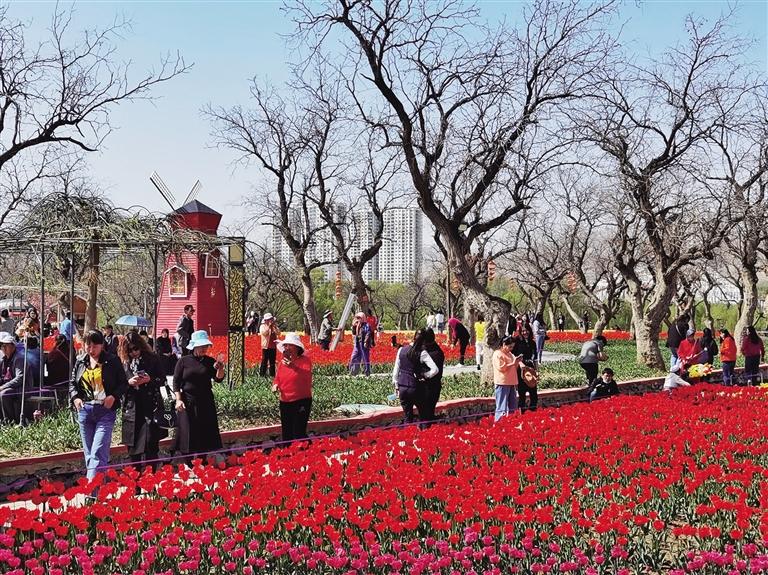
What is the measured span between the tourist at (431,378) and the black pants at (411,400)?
43mm

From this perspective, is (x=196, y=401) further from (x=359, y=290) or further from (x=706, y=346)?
(x=359, y=290)

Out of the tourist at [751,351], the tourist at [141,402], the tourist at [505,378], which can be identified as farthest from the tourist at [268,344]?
the tourist at [751,351]

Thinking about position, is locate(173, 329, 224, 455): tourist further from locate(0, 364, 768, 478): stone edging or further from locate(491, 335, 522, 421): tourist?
locate(491, 335, 522, 421): tourist

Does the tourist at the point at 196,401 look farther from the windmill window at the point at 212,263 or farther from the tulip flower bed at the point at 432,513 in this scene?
the windmill window at the point at 212,263

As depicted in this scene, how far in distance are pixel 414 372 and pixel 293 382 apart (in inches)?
81.7

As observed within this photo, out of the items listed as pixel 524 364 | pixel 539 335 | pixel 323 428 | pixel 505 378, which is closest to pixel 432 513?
pixel 505 378

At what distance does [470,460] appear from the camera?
8.81m

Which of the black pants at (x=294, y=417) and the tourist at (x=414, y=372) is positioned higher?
the tourist at (x=414, y=372)

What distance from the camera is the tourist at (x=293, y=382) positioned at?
10.1 m

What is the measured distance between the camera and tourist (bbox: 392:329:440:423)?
1149cm

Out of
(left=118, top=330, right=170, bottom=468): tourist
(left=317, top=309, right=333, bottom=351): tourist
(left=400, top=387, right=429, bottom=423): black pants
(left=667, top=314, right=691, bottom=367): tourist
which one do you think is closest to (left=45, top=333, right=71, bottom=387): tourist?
(left=118, top=330, right=170, bottom=468): tourist

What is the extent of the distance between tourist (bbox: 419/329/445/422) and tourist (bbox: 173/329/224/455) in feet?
10.8

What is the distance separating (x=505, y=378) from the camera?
12312 mm

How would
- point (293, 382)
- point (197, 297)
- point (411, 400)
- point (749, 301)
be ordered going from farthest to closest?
point (197, 297) → point (749, 301) → point (411, 400) → point (293, 382)
